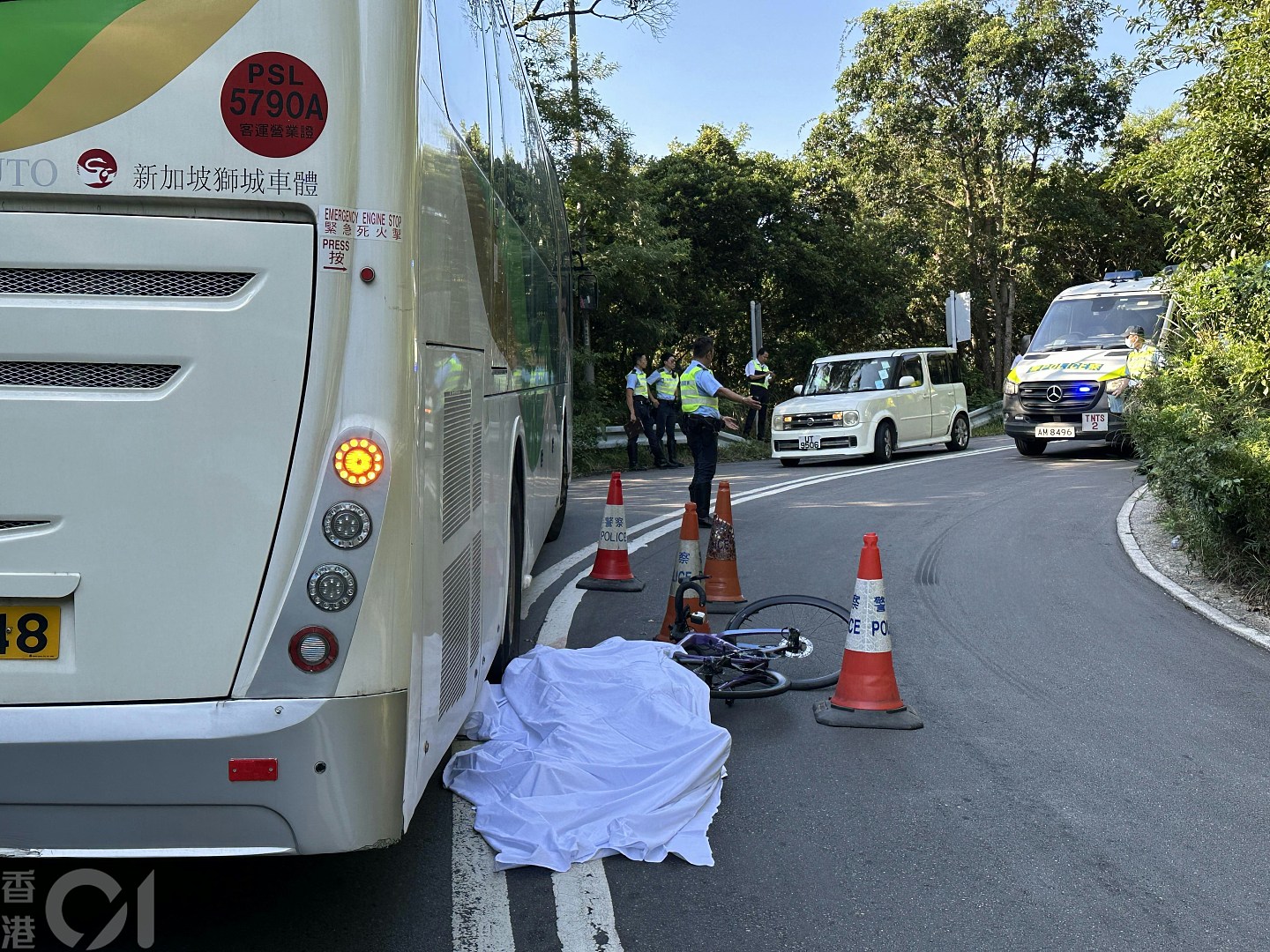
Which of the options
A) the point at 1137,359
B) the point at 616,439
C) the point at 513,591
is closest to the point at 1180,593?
the point at 513,591

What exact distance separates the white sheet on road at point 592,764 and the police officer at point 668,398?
14.8 meters

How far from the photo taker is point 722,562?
8.72 meters

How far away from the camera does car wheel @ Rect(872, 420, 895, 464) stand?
68.6 feet

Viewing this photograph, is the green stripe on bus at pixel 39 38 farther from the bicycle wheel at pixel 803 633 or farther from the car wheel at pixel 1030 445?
the car wheel at pixel 1030 445

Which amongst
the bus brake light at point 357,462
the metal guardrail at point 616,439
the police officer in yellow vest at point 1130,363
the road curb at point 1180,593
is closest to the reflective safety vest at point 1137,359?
the police officer in yellow vest at point 1130,363

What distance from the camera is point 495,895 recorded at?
155 inches

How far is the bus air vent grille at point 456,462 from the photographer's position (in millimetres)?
4023

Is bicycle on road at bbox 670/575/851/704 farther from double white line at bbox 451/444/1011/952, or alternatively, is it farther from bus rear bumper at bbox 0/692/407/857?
bus rear bumper at bbox 0/692/407/857

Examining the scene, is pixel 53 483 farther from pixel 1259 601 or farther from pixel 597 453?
pixel 597 453

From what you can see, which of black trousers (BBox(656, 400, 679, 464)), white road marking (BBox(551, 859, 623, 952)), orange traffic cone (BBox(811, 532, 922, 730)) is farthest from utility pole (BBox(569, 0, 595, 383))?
white road marking (BBox(551, 859, 623, 952))

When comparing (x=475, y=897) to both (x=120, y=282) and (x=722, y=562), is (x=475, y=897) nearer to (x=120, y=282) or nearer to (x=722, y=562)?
(x=120, y=282)

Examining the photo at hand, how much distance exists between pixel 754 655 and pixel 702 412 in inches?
233

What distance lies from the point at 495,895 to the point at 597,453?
19.4 meters

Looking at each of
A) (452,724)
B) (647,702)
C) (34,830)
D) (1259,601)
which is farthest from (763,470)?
(34,830)
